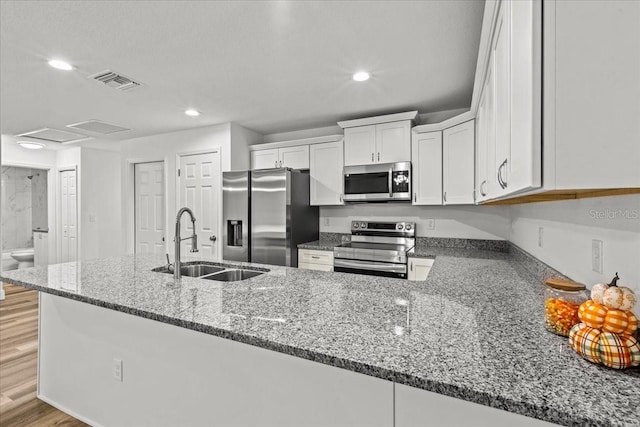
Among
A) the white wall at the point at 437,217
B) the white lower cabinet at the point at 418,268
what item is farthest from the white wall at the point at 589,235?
the white wall at the point at 437,217

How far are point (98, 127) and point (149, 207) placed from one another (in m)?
1.27

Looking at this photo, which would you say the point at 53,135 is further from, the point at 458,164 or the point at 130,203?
the point at 458,164

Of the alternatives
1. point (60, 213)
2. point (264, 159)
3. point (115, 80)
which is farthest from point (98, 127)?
point (60, 213)

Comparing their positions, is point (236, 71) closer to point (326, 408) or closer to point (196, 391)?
point (196, 391)

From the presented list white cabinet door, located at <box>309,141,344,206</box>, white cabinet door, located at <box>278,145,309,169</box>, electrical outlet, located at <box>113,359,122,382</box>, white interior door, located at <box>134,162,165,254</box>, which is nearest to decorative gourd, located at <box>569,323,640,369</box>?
electrical outlet, located at <box>113,359,122,382</box>

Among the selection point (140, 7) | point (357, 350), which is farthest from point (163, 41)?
point (357, 350)

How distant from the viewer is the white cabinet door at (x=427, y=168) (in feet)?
10.5

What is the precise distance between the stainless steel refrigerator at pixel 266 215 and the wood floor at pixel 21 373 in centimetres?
195

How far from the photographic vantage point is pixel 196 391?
132 cm

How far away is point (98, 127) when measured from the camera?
4.04 metres

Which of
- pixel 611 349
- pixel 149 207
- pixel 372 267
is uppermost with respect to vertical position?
pixel 149 207

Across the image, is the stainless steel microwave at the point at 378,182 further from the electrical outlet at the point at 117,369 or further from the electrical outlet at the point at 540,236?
the electrical outlet at the point at 117,369

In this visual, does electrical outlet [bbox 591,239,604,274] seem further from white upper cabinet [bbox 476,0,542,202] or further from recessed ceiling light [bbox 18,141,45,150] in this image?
recessed ceiling light [bbox 18,141,45,150]

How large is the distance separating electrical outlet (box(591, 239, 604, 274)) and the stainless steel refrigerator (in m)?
2.66
